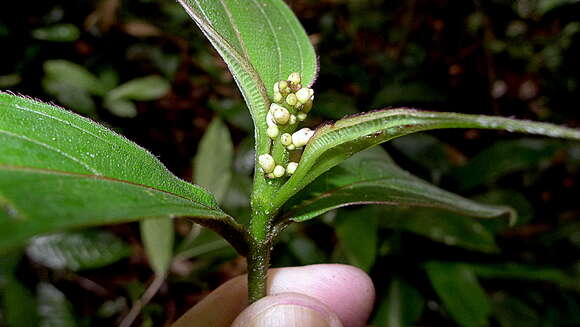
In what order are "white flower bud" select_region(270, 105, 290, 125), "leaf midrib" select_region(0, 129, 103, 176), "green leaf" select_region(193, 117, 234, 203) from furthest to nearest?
1. "green leaf" select_region(193, 117, 234, 203)
2. "white flower bud" select_region(270, 105, 290, 125)
3. "leaf midrib" select_region(0, 129, 103, 176)

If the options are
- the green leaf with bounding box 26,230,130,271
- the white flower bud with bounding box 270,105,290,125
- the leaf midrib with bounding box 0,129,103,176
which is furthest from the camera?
the green leaf with bounding box 26,230,130,271

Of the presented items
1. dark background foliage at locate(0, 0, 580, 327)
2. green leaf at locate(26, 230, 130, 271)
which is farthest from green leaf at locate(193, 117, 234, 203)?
green leaf at locate(26, 230, 130, 271)

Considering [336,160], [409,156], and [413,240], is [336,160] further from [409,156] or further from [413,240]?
[409,156]

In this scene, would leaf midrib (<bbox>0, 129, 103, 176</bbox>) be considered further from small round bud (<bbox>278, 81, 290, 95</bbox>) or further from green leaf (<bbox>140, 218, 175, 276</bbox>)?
green leaf (<bbox>140, 218, 175, 276</bbox>)

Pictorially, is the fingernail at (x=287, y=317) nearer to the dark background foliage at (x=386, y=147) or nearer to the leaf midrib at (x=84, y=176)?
the leaf midrib at (x=84, y=176)

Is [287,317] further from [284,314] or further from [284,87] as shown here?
[284,87]

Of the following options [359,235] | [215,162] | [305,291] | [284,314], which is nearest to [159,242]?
[215,162]

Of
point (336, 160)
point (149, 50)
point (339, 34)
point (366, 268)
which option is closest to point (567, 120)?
point (339, 34)

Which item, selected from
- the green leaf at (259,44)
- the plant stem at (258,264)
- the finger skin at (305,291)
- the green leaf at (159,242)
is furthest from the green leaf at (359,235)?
the green leaf at (259,44)
